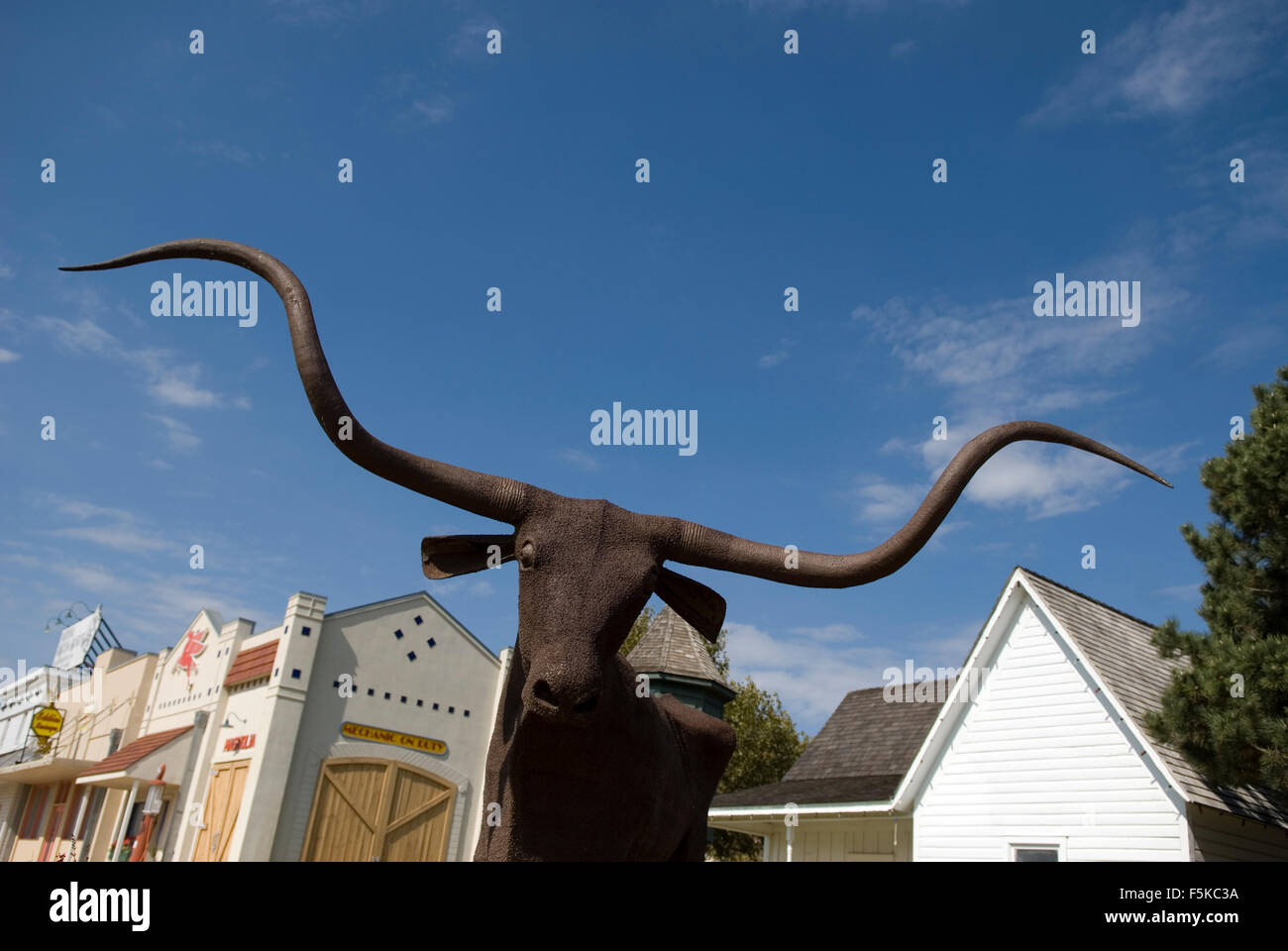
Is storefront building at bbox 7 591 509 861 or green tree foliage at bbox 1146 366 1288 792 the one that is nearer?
green tree foliage at bbox 1146 366 1288 792

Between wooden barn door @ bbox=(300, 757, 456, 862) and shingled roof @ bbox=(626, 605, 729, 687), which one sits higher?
shingled roof @ bbox=(626, 605, 729, 687)

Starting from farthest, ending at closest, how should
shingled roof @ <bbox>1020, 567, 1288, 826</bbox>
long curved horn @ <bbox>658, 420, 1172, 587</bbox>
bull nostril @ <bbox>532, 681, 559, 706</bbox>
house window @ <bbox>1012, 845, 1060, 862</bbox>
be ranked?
house window @ <bbox>1012, 845, 1060, 862</bbox>, shingled roof @ <bbox>1020, 567, 1288, 826</bbox>, long curved horn @ <bbox>658, 420, 1172, 587</bbox>, bull nostril @ <bbox>532, 681, 559, 706</bbox>

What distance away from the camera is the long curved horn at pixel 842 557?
3748 mm

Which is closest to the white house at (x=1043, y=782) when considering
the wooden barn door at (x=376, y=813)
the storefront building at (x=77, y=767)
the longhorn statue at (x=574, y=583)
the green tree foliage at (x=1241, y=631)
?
the green tree foliage at (x=1241, y=631)

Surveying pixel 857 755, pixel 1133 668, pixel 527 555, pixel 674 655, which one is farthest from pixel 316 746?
pixel 527 555

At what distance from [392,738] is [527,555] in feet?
62.1

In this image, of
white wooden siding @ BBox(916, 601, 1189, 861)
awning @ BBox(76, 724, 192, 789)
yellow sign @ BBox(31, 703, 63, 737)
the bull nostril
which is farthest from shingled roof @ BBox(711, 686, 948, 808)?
yellow sign @ BBox(31, 703, 63, 737)

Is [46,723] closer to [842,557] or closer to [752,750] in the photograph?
[752,750]

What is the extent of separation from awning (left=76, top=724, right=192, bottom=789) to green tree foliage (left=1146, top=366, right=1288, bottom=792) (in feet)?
66.7

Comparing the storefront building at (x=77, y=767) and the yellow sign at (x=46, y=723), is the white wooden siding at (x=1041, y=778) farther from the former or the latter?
the yellow sign at (x=46, y=723)

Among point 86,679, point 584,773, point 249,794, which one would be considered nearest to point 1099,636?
point 584,773

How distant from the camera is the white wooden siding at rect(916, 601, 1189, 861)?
1143 cm

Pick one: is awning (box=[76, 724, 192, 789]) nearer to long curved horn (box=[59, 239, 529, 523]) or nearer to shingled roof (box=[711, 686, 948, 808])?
shingled roof (box=[711, 686, 948, 808])

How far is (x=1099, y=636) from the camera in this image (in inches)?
527
